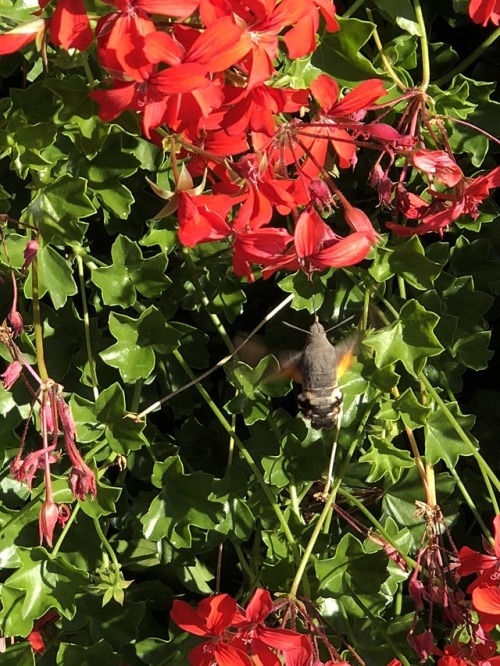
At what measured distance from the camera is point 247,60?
38.8 inches

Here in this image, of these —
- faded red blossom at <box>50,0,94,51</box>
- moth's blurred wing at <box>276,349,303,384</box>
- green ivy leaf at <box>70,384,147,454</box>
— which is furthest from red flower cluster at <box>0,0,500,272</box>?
green ivy leaf at <box>70,384,147,454</box>

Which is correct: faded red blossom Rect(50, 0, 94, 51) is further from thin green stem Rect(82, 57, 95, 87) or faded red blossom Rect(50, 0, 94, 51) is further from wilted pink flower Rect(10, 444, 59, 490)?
wilted pink flower Rect(10, 444, 59, 490)

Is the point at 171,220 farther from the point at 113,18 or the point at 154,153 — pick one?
the point at 113,18

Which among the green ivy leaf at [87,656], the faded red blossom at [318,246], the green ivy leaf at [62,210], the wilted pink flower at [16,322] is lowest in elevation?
the green ivy leaf at [87,656]

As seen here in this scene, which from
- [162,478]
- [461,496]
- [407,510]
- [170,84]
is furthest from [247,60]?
[461,496]

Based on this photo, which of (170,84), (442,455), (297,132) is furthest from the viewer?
(442,455)

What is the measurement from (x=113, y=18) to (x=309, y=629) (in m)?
0.87

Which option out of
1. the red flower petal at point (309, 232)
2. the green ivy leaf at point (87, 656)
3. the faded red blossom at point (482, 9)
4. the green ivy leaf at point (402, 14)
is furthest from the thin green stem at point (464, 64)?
the green ivy leaf at point (87, 656)

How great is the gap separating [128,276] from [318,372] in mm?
354

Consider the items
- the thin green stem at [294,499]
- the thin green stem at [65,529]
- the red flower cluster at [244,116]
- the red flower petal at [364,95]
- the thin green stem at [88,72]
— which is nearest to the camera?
the red flower cluster at [244,116]

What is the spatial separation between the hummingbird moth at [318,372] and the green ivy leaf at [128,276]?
0.78ft

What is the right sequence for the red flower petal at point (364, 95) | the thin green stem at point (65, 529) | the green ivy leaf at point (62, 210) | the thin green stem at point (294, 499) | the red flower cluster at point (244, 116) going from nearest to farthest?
the red flower cluster at point (244, 116), the red flower petal at point (364, 95), the green ivy leaf at point (62, 210), the thin green stem at point (65, 529), the thin green stem at point (294, 499)

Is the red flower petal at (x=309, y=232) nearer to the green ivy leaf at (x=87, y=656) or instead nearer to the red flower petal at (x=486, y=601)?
the red flower petal at (x=486, y=601)

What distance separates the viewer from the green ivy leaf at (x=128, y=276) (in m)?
1.43
